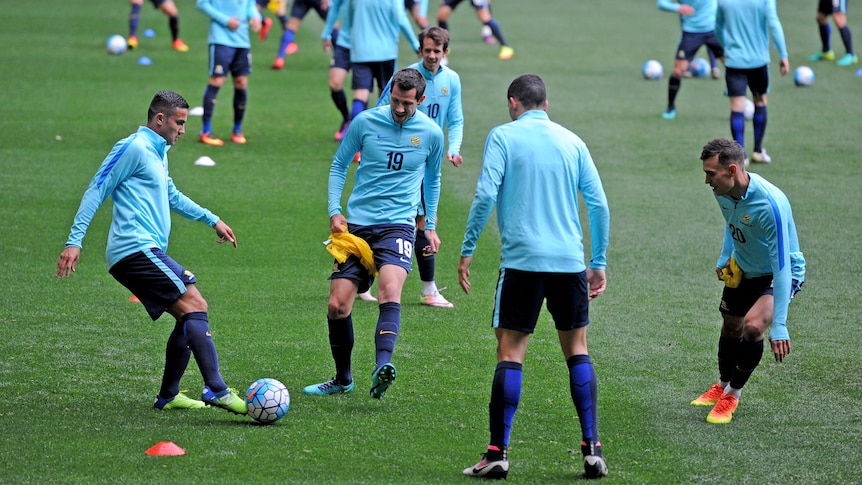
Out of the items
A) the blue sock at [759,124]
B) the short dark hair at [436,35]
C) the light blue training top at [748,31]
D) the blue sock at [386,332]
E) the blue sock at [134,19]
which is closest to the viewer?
the blue sock at [386,332]

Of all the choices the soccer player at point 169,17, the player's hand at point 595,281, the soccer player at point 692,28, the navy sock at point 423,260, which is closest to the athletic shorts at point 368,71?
the navy sock at point 423,260

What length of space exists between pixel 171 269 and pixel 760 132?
404 inches

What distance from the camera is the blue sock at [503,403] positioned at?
5672 mm

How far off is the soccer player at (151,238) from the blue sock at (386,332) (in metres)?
0.90

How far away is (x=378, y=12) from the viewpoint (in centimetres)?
1395

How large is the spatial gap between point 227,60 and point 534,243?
10.0 metres

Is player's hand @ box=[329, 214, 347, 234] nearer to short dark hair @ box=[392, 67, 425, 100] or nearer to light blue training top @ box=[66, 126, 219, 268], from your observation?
short dark hair @ box=[392, 67, 425, 100]

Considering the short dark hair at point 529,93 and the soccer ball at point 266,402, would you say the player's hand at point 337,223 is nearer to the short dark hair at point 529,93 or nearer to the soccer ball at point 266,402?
the soccer ball at point 266,402

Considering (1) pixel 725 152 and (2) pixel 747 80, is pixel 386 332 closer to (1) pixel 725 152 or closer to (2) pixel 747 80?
(1) pixel 725 152

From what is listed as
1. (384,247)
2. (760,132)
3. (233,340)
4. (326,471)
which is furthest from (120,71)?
(326,471)

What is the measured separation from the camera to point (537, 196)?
5.67 meters

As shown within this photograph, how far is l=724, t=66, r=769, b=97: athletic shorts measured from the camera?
14500 mm

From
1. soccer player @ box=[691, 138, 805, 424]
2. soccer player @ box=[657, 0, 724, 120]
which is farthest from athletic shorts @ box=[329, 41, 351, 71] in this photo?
soccer player @ box=[691, 138, 805, 424]

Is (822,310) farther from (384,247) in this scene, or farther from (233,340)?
(233,340)
